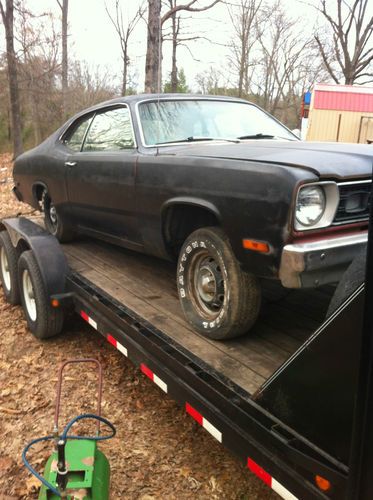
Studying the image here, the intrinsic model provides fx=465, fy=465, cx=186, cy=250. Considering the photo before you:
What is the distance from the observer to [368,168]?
7.82 feet

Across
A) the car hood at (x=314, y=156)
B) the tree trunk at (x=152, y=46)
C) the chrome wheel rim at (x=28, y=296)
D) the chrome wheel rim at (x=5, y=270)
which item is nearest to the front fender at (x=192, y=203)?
the car hood at (x=314, y=156)

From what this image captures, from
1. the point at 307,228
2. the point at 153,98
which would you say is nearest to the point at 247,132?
the point at 153,98

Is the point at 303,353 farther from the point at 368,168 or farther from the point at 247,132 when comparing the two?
the point at 247,132

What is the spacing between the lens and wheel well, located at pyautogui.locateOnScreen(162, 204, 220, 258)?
9.73 ft

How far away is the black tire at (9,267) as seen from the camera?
473 centimetres

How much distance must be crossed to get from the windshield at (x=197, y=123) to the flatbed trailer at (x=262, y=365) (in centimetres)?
116

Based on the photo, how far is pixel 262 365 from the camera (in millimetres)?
2398

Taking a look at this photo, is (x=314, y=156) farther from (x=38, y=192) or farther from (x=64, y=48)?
(x=64, y=48)

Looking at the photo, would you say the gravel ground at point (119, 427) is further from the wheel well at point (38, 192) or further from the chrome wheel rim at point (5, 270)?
the wheel well at point (38, 192)

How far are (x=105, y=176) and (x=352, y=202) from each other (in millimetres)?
2038

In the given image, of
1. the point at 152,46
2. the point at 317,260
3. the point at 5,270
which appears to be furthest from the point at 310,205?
the point at 152,46

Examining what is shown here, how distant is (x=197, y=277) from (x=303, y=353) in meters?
1.34

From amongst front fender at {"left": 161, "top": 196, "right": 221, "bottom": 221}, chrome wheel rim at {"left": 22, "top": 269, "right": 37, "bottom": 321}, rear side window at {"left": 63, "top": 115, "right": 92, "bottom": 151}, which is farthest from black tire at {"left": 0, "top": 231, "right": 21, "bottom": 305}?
front fender at {"left": 161, "top": 196, "right": 221, "bottom": 221}

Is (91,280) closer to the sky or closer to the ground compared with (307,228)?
closer to the ground
